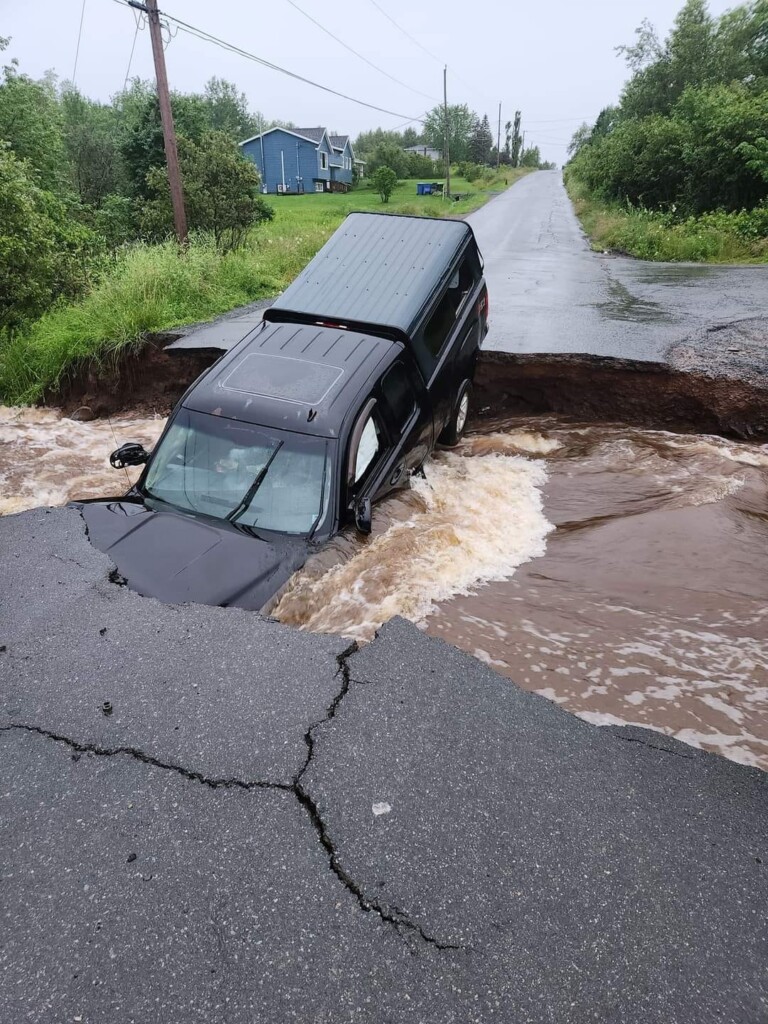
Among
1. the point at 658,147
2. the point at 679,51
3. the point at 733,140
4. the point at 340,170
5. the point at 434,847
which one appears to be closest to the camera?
the point at 434,847

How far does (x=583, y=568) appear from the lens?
498cm

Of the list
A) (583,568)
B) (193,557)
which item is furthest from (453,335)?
(193,557)

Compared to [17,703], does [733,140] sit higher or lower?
higher

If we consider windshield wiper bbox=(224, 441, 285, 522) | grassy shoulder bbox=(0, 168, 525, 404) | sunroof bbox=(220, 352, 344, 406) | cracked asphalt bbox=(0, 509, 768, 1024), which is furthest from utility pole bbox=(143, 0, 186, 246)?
cracked asphalt bbox=(0, 509, 768, 1024)

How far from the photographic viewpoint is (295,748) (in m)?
2.81

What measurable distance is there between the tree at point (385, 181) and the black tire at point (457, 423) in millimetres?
42357

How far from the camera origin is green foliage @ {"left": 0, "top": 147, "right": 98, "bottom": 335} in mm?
9727

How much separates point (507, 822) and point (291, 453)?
9.64 ft

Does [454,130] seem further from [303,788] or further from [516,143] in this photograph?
[303,788]

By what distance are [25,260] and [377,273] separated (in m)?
6.87

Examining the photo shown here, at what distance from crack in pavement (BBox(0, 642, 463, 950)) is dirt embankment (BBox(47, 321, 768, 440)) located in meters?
6.00

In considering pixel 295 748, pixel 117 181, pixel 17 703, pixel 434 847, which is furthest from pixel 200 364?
pixel 117 181

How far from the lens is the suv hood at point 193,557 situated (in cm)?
388

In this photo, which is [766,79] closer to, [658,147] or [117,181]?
[658,147]
